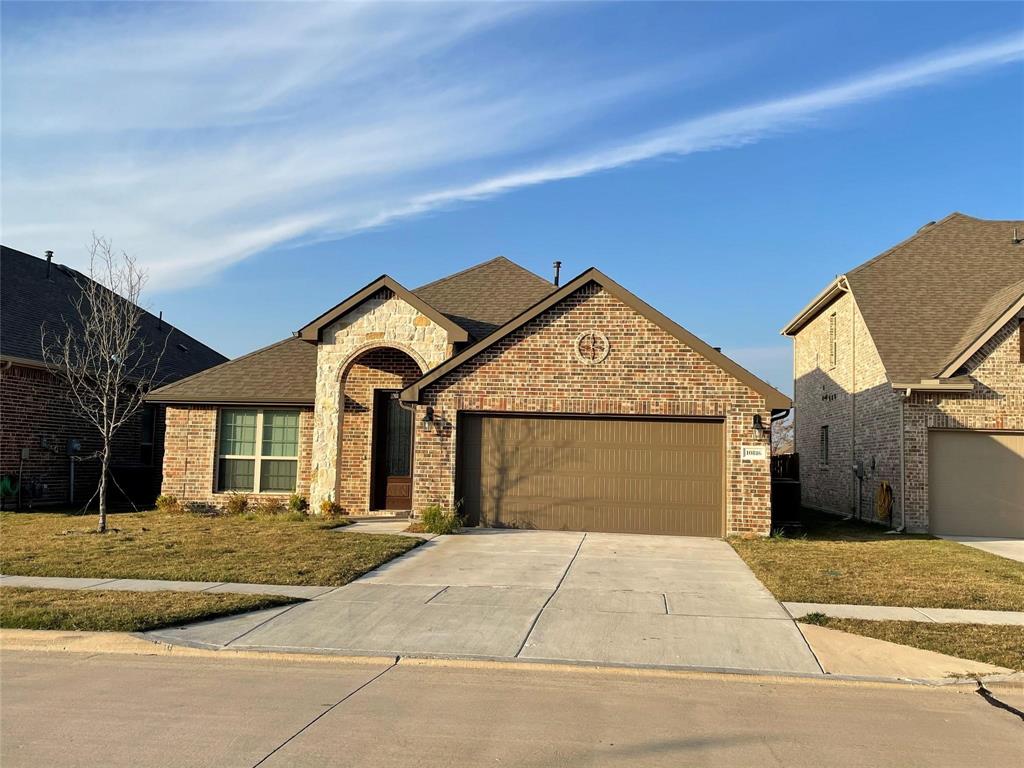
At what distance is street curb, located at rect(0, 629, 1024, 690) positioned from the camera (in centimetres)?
716

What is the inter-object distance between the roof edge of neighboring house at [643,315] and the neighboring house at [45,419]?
1057 centimetres

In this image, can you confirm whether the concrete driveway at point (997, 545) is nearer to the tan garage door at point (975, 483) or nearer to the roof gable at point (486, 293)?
the tan garage door at point (975, 483)

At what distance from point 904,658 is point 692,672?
209cm

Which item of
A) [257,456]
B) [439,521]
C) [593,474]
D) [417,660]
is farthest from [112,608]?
[257,456]

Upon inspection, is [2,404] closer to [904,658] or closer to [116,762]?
[116,762]

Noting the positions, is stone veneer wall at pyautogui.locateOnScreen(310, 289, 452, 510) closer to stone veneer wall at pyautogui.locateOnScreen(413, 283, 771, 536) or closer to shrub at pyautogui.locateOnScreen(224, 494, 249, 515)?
shrub at pyautogui.locateOnScreen(224, 494, 249, 515)

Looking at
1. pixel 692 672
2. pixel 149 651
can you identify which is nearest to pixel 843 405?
pixel 692 672

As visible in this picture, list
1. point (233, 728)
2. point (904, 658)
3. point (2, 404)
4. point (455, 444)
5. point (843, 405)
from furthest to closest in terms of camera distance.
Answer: point (843, 405), point (2, 404), point (455, 444), point (904, 658), point (233, 728)

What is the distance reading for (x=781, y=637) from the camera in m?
8.45

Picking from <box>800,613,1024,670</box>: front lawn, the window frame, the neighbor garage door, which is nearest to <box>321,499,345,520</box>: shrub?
the window frame

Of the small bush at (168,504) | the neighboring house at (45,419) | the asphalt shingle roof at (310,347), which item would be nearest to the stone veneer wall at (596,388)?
the asphalt shingle roof at (310,347)

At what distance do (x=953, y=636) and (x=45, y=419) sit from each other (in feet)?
68.4

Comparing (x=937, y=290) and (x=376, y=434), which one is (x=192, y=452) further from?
(x=937, y=290)

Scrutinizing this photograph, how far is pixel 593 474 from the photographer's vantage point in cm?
1642
